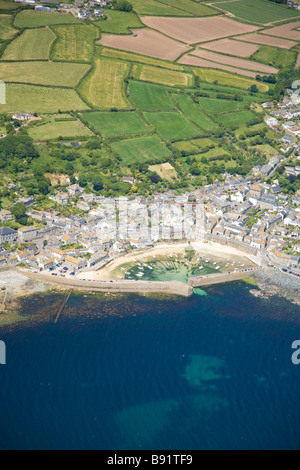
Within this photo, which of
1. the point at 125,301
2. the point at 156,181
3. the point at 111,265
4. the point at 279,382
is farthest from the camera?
the point at 156,181

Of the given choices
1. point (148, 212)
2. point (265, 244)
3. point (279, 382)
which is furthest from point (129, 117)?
point (279, 382)

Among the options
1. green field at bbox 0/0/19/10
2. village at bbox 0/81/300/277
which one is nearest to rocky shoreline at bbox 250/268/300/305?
village at bbox 0/81/300/277

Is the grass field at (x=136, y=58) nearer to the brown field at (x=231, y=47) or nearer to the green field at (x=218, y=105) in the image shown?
the green field at (x=218, y=105)

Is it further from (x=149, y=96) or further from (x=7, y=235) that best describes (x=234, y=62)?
(x=7, y=235)

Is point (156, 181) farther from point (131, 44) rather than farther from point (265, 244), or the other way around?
point (131, 44)

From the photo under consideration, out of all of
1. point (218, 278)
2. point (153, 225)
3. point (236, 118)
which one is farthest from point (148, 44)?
point (218, 278)
